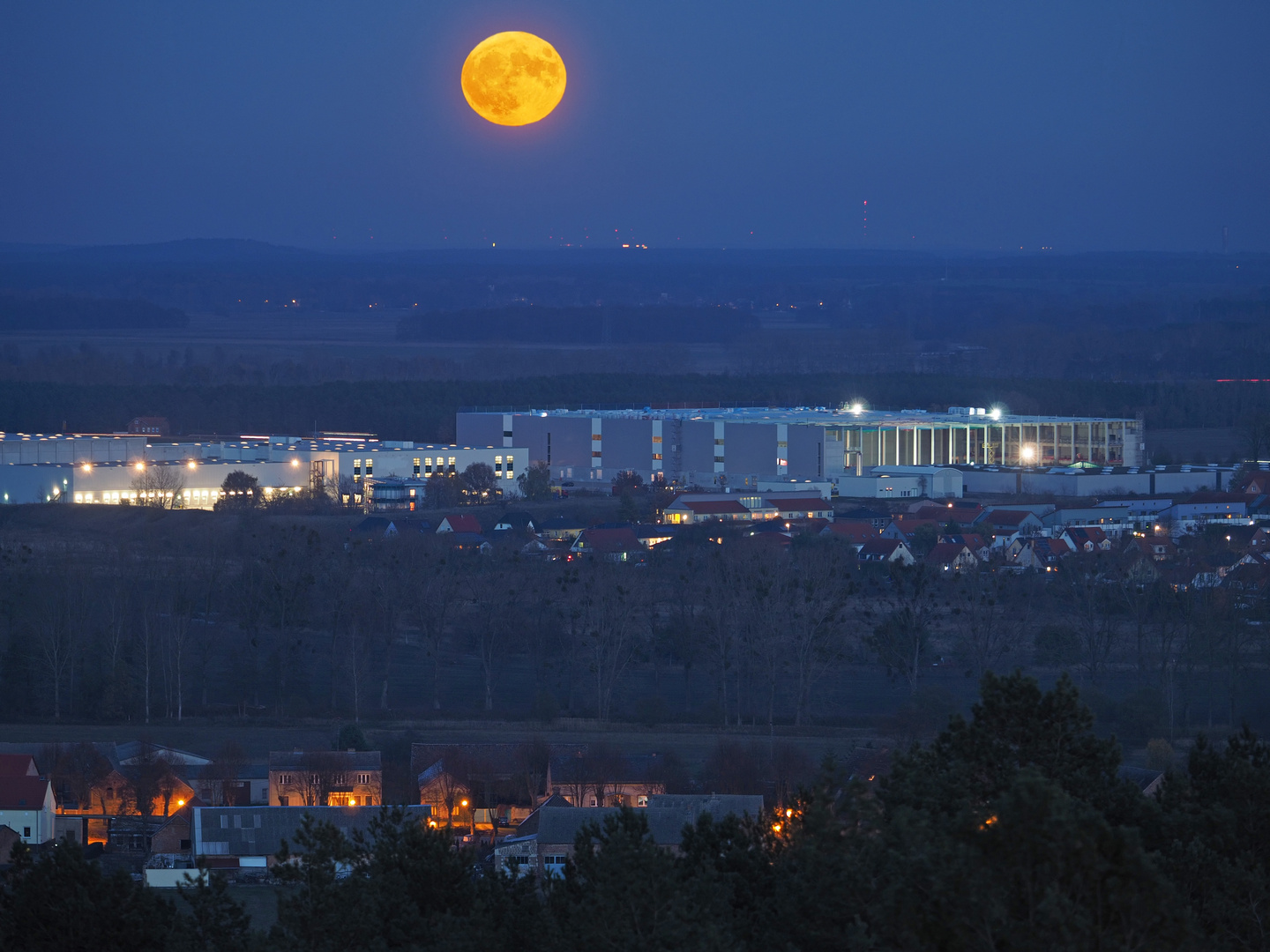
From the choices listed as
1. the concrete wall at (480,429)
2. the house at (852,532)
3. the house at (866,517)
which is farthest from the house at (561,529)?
the concrete wall at (480,429)

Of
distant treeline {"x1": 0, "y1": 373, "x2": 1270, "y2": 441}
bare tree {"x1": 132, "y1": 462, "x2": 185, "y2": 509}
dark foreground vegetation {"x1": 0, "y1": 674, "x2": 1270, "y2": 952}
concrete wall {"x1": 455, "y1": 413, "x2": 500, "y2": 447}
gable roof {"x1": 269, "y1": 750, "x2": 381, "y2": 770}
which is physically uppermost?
distant treeline {"x1": 0, "y1": 373, "x2": 1270, "y2": 441}

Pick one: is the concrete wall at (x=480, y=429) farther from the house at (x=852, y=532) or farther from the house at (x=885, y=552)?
the house at (x=885, y=552)

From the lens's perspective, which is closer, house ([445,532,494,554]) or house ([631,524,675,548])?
house ([445,532,494,554])

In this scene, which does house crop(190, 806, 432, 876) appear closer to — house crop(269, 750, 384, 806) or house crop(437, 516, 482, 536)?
house crop(269, 750, 384, 806)

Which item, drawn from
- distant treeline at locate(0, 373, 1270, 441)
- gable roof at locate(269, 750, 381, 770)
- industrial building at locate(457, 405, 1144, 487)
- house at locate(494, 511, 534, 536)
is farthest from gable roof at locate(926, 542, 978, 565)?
distant treeline at locate(0, 373, 1270, 441)

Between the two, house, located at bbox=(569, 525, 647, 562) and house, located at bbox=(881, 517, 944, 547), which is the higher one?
house, located at bbox=(881, 517, 944, 547)

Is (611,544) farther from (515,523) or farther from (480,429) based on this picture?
(480,429)

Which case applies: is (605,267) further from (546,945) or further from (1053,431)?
(546,945)
